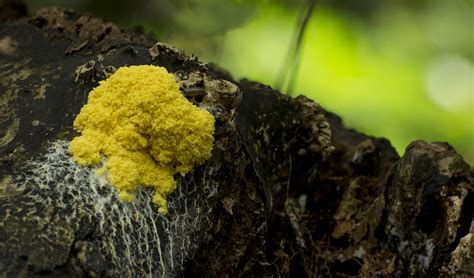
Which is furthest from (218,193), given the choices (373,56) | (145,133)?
(373,56)

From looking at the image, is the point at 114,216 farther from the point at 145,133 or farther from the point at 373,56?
the point at 373,56

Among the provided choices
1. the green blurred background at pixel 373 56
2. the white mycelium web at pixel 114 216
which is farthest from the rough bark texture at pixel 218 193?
the green blurred background at pixel 373 56

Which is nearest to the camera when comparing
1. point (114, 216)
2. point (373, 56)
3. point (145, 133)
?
point (114, 216)

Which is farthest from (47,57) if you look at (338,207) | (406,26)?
(406,26)

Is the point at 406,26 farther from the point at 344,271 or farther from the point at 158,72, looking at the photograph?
the point at 158,72

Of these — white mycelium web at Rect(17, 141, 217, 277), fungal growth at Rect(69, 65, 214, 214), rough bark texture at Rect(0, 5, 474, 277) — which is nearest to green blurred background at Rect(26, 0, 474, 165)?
rough bark texture at Rect(0, 5, 474, 277)

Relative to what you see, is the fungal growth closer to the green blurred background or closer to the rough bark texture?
the rough bark texture

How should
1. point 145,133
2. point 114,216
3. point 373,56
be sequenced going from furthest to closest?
point 373,56 → point 145,133 → point 114,216
